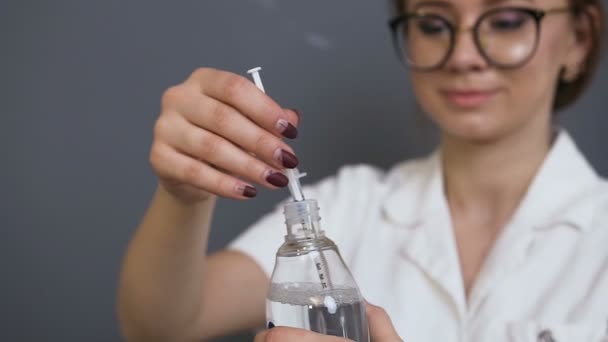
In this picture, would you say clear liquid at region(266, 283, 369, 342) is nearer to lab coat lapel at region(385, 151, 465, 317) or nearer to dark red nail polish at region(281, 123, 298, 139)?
dark red nail polish at region(281, 123, 298, 139)

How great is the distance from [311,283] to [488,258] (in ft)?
1.26

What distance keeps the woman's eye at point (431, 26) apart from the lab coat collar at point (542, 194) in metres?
0.18

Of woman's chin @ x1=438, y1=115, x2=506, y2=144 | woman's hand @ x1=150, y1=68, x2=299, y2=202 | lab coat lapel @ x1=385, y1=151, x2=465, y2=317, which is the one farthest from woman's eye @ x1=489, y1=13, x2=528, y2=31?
woman's hand @ x1=150, y1=68, x2=299, y2=202

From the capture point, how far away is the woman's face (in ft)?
2.41

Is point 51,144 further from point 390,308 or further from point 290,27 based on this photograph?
point 390,308

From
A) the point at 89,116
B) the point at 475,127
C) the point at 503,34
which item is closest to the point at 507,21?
the point at 503,34

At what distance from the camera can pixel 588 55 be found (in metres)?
0.84

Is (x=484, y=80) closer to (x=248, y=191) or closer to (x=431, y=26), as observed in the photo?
(x=431, y=26)

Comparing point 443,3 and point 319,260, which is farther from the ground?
point 443,3

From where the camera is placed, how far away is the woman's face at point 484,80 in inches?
29.0

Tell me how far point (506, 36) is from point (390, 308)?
1.08ft

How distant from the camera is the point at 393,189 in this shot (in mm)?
894

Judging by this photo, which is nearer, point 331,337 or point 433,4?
point 331,337

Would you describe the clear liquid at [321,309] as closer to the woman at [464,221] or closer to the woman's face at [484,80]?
the woman at [464,221]
